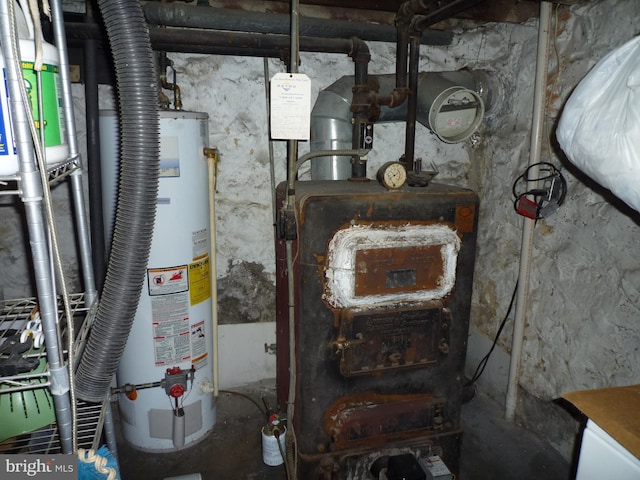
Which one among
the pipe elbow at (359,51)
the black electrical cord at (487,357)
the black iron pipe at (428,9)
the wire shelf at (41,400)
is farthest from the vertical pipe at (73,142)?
the black electrical cord at (487,357)

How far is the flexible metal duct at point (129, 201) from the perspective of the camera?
0.92 metres

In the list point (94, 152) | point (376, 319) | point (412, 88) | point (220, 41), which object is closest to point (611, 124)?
point (376, 319)

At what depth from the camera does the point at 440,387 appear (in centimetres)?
169

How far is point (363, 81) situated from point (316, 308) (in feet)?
3.24

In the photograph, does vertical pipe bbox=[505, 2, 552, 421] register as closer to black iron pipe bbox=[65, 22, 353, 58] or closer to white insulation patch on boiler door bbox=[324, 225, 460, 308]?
white insulation patch on boiler door bbox=[324, 225, 460, 308]

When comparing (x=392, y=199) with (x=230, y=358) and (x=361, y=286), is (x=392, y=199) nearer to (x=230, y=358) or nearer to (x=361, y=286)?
(x=361, y=286)

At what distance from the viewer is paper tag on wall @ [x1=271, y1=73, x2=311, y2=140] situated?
1531 mm

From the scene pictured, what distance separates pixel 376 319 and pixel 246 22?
134 centimetres

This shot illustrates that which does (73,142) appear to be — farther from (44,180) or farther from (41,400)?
(41,400)

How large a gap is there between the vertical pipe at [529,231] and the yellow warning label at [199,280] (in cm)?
147

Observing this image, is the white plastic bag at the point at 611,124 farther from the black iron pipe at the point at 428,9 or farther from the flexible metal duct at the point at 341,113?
the flexible metal duct at the point at 341,113


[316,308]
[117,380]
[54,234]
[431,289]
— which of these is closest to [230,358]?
[117,380]

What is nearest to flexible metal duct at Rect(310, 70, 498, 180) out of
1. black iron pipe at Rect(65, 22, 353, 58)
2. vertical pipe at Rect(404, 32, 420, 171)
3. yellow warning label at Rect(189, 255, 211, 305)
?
vertical pipe at Rect(404, 32, 420, 171)

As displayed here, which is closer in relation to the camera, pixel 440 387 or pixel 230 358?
pixel 440 387
